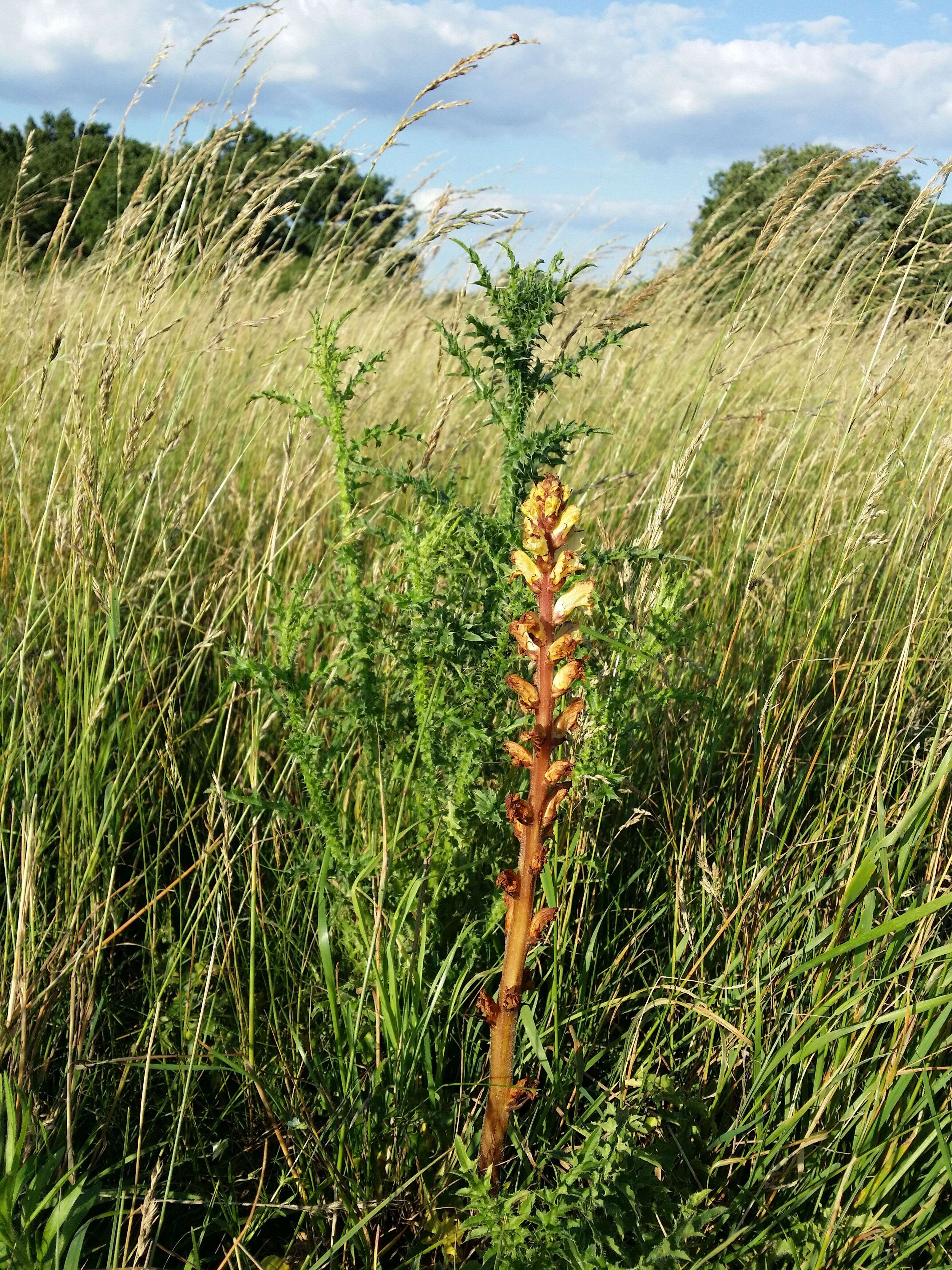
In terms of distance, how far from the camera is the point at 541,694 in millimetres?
998

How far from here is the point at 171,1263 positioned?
4.15 feet

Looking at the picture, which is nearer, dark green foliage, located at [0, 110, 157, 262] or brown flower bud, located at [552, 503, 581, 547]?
brown flower bud, located at [552, 503, 581, 547]

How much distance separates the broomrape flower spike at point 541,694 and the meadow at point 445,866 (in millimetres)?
304

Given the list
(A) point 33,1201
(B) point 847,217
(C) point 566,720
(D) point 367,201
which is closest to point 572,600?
(C) point 566,720

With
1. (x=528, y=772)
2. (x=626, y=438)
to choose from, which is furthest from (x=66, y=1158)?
(x=626, y=438)

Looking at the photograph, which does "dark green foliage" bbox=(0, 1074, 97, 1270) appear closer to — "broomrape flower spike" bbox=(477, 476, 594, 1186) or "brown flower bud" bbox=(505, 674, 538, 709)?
"broomrape flower spike" bbox=(477, 476, 594, 1186)

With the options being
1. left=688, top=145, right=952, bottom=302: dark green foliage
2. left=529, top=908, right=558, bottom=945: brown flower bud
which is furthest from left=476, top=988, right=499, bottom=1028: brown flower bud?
left=688, top=145, right=952, bottom=302: dark green foliage

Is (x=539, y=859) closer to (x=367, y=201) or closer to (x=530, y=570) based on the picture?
(x=530, y=570)

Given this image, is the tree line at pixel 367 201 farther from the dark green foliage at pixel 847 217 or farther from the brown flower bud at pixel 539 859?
the brown flower bud at pixel 539 859

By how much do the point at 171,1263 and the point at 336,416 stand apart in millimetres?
1269

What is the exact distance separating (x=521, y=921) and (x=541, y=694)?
0.27 metres

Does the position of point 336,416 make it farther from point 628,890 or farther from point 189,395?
point 189,395

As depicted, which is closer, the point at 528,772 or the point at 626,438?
the point at 528,772

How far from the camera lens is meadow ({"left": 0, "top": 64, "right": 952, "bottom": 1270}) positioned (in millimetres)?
1244
